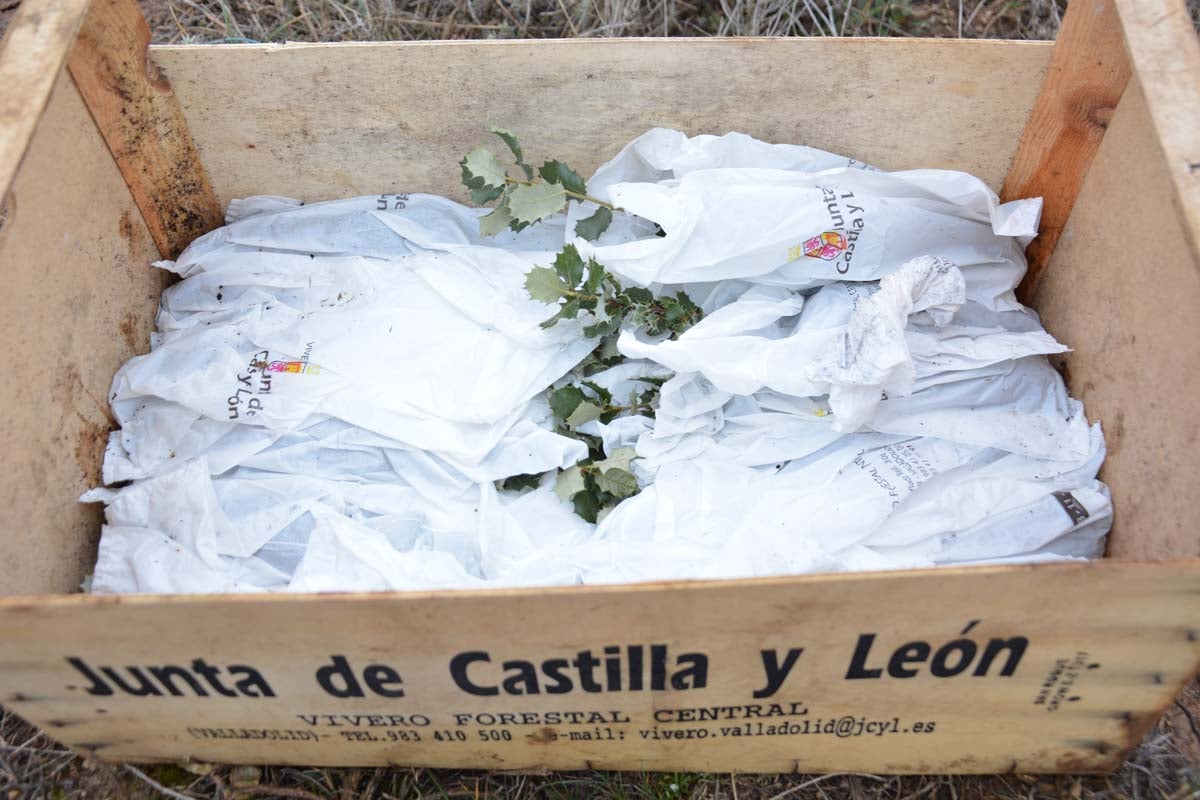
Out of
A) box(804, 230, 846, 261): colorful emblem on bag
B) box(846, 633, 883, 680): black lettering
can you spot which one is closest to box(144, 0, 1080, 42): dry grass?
box(804, 230, 846, 261): colorful emblem on bag

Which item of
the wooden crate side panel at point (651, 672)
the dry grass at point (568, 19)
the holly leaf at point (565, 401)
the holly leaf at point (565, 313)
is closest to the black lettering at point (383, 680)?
the wooden crate side panel at point (651, 672)

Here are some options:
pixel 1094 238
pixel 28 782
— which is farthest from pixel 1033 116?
pixel 28 782

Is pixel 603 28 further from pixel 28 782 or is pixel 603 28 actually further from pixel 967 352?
pixel 28 782

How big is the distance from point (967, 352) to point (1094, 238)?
242 mm

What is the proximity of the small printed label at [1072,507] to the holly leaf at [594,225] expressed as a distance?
0.76 metres

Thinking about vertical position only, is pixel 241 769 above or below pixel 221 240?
below

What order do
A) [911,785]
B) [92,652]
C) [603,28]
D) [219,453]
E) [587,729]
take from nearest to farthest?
[92,652], [587,729], [911,785], [219,453], [603,28]

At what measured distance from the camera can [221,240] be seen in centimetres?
160

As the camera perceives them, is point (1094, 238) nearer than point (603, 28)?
Yes

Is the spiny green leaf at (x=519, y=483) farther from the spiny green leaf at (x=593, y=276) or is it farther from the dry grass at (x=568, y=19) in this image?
the dry grass at (x=568, y=19)

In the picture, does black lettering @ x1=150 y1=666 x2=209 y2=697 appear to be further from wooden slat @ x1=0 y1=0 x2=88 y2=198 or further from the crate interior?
wooden slat @ x1=0 y1=0 x2=88 y2=198

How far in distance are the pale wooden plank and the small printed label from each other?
1.25 ft

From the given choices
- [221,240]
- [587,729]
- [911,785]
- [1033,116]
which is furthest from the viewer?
[221,240]

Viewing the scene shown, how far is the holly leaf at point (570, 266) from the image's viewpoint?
1421mm
